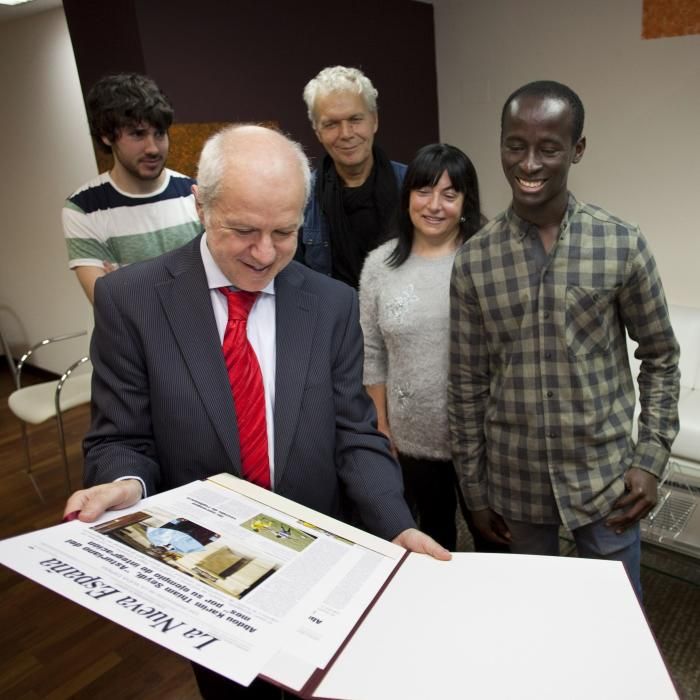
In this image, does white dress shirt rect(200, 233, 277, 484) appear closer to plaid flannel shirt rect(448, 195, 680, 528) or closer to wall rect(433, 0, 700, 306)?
plaid flannel shirt rect(448, 195, 680, 528)

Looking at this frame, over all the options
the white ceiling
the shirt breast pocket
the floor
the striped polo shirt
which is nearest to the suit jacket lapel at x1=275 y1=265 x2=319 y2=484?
the shirt breast pocket

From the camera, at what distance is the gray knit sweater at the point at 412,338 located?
69.4 inches

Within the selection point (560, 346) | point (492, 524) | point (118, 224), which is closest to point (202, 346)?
point (560, 346)

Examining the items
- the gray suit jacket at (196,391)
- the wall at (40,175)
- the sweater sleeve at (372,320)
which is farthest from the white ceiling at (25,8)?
the gray suit jacket at (196,391)

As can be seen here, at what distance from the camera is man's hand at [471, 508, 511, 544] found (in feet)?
5.26

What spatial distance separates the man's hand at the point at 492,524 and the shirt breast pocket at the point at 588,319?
1.66ft

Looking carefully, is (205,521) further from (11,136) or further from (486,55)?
(11,136)

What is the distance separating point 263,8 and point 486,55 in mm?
1439

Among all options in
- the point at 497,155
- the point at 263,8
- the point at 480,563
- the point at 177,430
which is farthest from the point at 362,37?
the point at 480,563

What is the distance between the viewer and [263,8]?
291cm

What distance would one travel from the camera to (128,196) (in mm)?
2057

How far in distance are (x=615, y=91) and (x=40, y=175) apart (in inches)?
153

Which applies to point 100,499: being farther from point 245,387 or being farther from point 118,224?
point 118,224

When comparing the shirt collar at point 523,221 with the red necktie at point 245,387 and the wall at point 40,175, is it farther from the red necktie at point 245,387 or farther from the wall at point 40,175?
the wall at point 40,175
